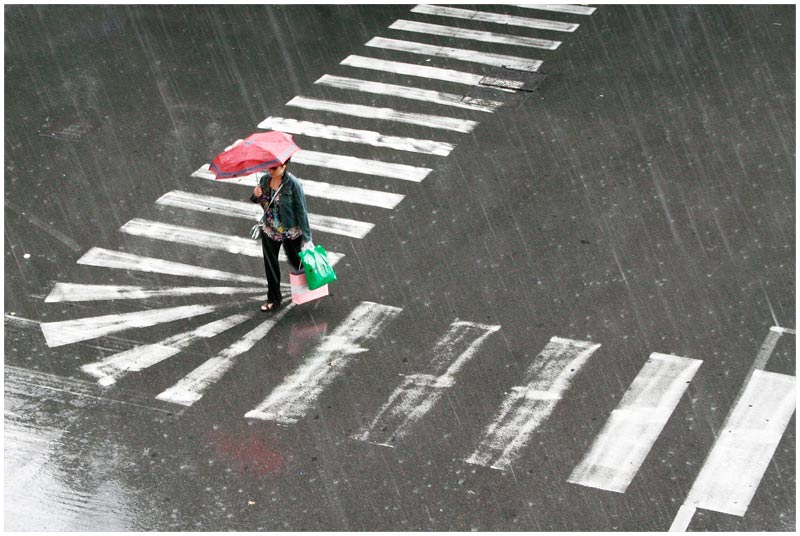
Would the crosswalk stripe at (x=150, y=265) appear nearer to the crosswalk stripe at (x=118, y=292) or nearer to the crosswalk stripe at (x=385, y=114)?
the crosswalk stripe at (x=118, y=292)

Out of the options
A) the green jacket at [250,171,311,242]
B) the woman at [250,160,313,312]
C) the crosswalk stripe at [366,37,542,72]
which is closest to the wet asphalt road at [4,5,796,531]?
the crosswalk stripe at [366,37,542,72]

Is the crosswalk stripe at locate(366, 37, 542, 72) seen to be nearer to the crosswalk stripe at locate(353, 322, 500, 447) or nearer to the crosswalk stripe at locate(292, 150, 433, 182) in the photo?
the crosswalk stripe at locate(292, 150, 433, 182)

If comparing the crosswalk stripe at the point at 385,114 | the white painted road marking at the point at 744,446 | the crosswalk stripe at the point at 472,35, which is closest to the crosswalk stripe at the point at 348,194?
the crosswalk stripe at the point at 385,114

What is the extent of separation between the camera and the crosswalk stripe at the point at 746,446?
28.5 feet

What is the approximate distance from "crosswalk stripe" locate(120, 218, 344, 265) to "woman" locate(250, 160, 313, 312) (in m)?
1.04

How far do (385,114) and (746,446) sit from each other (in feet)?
25.3

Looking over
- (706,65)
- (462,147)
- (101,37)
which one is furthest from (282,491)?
(101,37)

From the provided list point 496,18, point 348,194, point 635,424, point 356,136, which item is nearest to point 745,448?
point 635,424

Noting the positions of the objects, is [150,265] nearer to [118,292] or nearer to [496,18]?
[118,292]

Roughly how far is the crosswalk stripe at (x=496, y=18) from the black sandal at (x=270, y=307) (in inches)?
331

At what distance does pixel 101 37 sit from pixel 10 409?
9700 millimetres

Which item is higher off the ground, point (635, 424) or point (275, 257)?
point (275, 257)

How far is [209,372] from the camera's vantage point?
1035 centimetres

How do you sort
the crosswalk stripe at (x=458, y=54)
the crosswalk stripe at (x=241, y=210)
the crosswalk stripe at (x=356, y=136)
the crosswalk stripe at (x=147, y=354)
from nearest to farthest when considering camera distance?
1. the crosswalk stripe at (x=147, y=354)
2. the crosswalk stripe at (x=241, y=210)
3. the crosswalk stripe at (x=356, y=136)
4. the crosswalk stripe at (x=458, y=54)
